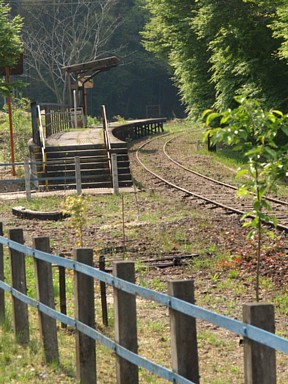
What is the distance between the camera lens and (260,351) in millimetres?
4633

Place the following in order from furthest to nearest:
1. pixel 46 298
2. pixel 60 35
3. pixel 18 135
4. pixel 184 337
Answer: pixel 60 35
pixel 18 135
pixel 46 298
pixel 184 337

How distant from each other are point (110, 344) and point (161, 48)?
43987mm

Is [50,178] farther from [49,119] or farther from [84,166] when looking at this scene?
[49,119]

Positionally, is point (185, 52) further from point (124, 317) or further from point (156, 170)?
point (124, 317)

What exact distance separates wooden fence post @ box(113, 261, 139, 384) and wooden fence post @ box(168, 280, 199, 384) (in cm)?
81

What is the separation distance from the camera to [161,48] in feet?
162

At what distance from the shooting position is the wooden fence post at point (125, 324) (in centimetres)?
628

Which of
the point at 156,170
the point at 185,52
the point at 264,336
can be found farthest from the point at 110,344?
the point at 185,52

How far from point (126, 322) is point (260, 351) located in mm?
1833

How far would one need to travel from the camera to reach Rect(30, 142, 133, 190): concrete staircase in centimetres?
2570

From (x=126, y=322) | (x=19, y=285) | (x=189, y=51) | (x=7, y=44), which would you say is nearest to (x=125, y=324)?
(x=126, y=322)

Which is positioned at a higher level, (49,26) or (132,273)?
(49,26)

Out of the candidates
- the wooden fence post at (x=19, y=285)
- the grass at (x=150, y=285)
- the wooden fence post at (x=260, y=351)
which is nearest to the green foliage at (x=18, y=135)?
the grass at (x=150, y=285)

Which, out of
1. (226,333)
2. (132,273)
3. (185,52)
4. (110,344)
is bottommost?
(226,333)
